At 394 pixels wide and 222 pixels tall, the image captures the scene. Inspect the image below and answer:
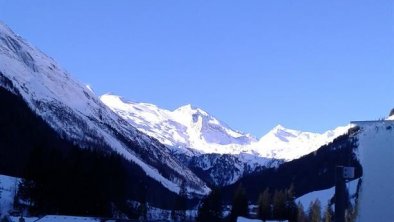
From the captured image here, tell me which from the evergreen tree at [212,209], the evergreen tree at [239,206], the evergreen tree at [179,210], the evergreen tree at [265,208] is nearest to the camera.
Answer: the evergreen tree at [212,209]

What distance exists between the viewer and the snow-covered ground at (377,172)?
21.2 m

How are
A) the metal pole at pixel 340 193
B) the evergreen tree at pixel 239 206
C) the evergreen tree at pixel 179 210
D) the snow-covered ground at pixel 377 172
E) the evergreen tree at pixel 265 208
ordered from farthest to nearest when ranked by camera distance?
the evergreen tree at pixel 179 210 < the evergreen tree at pixel 265 208 < the evergreen tree at pixel 239 206 < the snow-covered ground at pixel 377 172 < the metal pole at pixel 340 193

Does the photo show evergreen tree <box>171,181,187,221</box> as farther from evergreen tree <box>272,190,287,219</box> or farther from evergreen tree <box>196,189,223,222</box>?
evergreen tree <box>196,189,223,222</box>

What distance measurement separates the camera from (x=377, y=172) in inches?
874

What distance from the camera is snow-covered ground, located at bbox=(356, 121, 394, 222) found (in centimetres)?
2123

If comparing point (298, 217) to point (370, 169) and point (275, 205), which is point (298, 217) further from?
point (370, 169)

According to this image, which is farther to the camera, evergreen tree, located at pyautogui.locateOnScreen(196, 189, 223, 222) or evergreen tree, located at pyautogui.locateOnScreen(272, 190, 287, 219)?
evergreen tree, located at pyautogui.locateOnScreen(272, 190, 287, 219)

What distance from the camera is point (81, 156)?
97438mm

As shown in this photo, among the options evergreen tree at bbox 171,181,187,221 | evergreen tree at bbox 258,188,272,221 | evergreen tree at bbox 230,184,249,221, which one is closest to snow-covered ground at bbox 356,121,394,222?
evergreen tree at bbox 230,184,249,221

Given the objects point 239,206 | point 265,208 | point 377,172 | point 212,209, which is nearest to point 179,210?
point 265,208

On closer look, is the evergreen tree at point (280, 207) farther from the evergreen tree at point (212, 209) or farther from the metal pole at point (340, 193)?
the metal pole at point (340, 193)

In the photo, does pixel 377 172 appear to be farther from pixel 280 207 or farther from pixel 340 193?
pixel 280 207

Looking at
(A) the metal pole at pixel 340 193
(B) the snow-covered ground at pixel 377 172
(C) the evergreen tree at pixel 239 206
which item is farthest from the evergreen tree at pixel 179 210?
(A) the metal pole at pixel 340 193

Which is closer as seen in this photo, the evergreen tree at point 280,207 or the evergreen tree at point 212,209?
the evergreen tree at point 212,209
